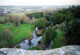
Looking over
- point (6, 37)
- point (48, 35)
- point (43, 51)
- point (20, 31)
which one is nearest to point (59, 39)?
point (48, 35)

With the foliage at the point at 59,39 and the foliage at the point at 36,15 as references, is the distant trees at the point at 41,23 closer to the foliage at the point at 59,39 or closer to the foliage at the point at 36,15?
the foliage at the point at 36,15

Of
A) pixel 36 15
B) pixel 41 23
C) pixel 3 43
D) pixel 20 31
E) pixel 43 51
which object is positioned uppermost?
pixel 36 15

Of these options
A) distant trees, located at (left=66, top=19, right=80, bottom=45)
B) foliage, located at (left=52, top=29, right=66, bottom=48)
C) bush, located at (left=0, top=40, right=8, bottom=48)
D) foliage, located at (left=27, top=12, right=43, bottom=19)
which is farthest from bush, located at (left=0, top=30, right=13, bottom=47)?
distant trees, located at (left=66, top=19, right=80, bottom=45)


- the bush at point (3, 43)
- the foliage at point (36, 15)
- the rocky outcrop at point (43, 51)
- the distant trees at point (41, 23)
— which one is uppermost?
the foliage at point (36, 15)

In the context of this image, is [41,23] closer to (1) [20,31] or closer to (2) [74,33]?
(1) [20,31]

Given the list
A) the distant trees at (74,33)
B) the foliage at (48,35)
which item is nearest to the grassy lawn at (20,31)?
the foliage at (48,35)

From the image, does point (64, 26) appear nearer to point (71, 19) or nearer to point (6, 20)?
point (71, 19)

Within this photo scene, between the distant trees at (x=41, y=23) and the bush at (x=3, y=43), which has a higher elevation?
the distant trees at (x=41, y=23)

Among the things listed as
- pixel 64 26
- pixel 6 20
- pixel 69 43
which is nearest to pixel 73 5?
pixel 64 26
